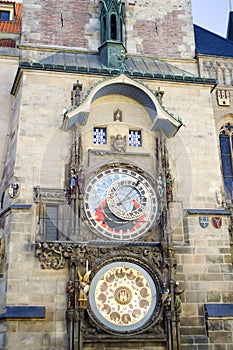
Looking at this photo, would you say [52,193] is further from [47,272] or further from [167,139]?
[167,139]

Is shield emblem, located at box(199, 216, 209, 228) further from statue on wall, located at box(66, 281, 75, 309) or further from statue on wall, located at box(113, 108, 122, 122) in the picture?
statue on wall, located at box(66, 281, 75, 309)

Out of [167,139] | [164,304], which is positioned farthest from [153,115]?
[164,304]

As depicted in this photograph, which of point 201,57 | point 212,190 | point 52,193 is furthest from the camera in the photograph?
point 201,57

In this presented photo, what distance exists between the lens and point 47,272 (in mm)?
9367

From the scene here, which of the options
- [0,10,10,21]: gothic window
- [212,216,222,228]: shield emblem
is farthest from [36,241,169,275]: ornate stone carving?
[0,10,10,21]: gothic window

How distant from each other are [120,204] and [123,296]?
1.92m

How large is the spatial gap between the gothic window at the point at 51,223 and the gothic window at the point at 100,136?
1.86m

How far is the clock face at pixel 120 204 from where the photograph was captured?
10.0m

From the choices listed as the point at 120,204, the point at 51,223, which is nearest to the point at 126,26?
the point at 120,204

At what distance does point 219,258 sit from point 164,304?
168 centimetres

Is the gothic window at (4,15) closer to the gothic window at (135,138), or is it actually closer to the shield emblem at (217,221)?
the gothic window at (135,138)

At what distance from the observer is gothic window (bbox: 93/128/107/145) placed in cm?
1090

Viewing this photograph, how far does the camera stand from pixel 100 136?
1098cm

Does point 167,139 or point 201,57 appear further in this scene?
point 201,57
